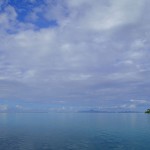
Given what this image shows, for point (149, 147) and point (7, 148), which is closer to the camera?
point (7, 148)

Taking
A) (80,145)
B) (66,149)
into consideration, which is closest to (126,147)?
(80,145)

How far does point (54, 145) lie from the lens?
6344cm

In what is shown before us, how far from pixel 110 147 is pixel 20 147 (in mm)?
25998

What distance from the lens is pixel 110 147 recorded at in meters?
61.9

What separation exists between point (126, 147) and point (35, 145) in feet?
88.5

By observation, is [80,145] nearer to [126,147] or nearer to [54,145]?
[54,145]

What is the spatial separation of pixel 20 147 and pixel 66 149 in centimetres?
1338

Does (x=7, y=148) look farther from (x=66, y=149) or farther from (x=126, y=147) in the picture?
(x=126, y=147)

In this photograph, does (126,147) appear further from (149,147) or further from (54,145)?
(54,145)

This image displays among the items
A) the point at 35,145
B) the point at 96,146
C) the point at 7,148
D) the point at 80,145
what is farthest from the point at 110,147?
the point at 7,148

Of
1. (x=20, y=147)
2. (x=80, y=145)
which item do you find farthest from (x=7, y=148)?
(x=80, y=145)

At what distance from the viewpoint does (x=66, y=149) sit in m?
58.2

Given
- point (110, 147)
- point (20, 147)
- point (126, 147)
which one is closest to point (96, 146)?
point (110, 147)

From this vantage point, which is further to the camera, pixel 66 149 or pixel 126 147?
pixel 126 147
